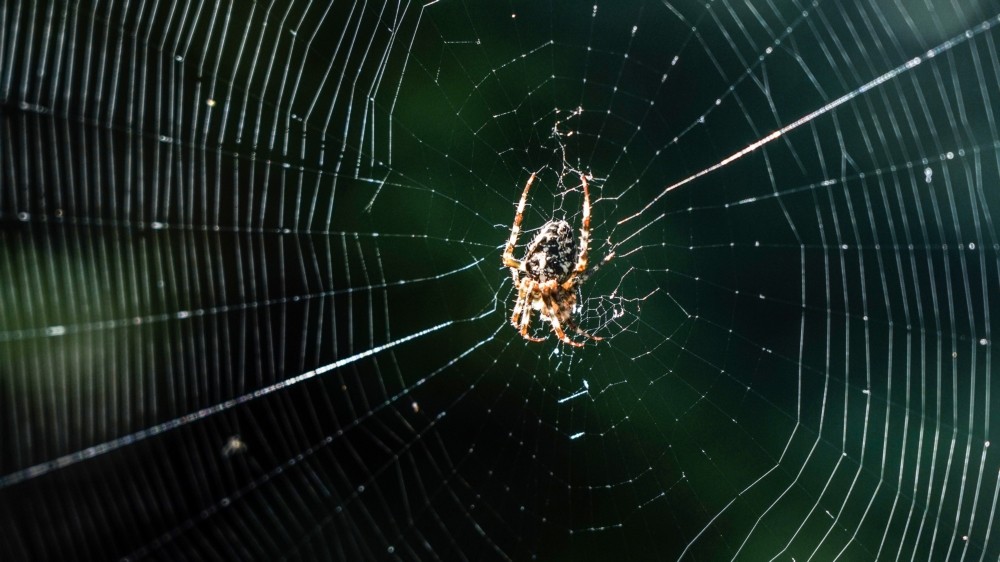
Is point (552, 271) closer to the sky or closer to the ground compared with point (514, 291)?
closer to the sky

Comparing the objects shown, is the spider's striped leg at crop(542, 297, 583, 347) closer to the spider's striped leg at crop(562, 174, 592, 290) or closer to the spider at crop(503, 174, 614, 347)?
the spider at crop(503, 174, 614, 347)

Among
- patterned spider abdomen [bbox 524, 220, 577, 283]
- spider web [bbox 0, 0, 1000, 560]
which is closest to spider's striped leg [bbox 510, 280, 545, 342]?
patterned spider abdomen [bbox 524, 220, 577, 283]

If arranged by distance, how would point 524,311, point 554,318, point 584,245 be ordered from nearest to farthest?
point 584,245, point 554,318, point 524,311

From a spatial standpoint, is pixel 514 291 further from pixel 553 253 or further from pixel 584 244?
pixel 584 244

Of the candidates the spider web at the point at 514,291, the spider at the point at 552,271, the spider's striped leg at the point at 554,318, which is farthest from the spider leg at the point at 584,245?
the spider web at the point at 514,291

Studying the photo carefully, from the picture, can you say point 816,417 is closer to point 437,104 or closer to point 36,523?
point 437,104

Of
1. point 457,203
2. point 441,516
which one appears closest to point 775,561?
point 441,516

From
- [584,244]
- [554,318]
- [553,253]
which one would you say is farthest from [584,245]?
[554,318]
